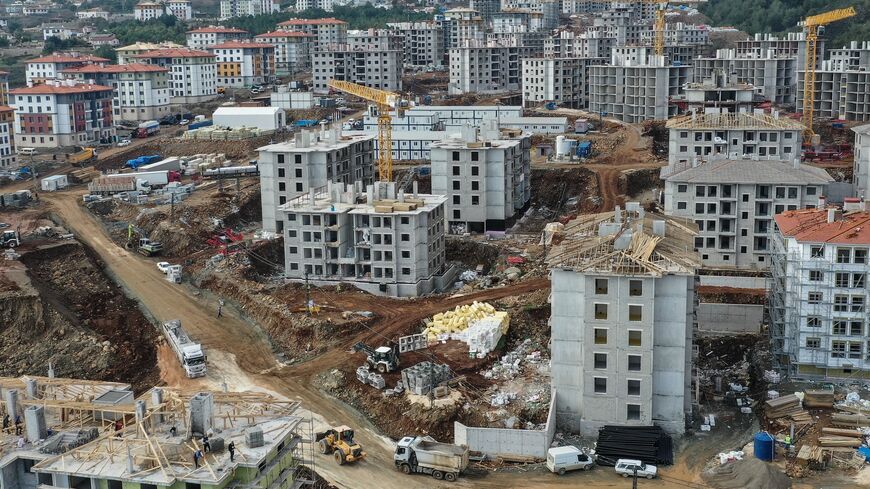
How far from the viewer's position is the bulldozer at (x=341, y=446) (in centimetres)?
4559

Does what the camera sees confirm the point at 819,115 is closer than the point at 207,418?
No

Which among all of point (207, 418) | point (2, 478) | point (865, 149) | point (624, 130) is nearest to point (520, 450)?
point (207, 418)

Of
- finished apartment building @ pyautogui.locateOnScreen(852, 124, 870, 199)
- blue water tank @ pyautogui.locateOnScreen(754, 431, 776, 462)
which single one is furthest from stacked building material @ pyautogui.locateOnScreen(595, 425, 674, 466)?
finished apartment building @ pyautogui.locateOnScreen(852, 124, 870, 199)

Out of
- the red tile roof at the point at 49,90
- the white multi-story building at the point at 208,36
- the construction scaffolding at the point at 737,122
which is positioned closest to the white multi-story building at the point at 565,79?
the construction scaffolding at the point at 737,122

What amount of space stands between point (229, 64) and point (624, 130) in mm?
81018

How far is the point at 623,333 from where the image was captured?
1842 inches

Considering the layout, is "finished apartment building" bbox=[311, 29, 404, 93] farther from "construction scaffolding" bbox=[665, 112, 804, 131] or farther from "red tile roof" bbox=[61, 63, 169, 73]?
"construction scaffolding" bbox=[665, 112, 804, 131]

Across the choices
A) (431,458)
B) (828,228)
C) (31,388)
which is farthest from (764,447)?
(31,388)

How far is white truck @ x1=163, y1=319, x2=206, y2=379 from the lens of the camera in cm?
5675

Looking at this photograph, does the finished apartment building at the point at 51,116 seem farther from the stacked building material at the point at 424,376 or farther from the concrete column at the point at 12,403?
the concrete column at the point at 12,403

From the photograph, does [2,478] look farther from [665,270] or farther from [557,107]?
[557,107]

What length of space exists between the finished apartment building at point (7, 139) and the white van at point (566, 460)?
84.4 m

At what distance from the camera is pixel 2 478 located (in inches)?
1312

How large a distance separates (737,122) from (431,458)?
55095 mm
